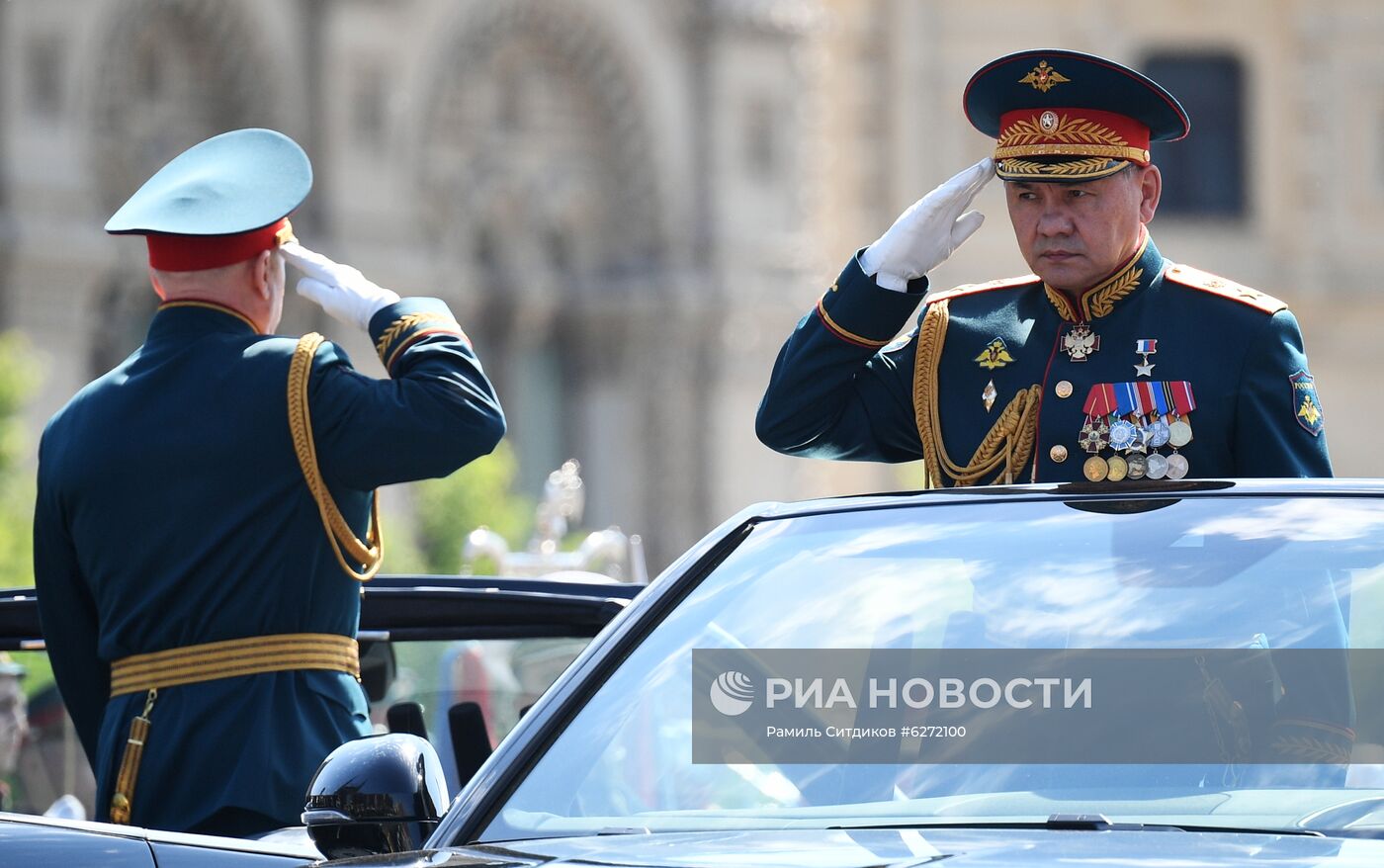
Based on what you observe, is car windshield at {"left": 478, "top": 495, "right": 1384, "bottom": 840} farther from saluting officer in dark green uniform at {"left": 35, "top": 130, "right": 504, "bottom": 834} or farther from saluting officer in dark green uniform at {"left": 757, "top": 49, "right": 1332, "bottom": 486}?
saluting officer in dark green uniform at {"left": 35, "top": 130, "right": 504, "bottom": 834}

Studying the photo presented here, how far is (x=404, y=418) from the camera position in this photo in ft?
13.8

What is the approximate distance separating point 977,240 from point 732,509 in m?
5.53

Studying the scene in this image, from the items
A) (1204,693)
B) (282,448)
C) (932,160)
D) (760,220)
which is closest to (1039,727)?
(1204,693)

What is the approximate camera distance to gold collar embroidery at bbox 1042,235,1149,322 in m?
4.13

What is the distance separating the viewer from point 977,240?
1133 inches

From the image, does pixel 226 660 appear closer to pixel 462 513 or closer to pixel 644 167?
pixel 462 513

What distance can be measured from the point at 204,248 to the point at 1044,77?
4.63ft

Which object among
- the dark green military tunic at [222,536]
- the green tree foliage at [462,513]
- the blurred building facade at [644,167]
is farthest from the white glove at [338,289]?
the green tree foliage at [462,513]

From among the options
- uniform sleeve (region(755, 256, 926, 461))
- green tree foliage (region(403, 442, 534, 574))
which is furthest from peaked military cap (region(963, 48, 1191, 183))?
green tree foliage (region(403, 442, 534, 574))

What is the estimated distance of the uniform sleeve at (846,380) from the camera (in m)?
4.22

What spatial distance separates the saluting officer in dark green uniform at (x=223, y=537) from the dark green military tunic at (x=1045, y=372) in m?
0.56

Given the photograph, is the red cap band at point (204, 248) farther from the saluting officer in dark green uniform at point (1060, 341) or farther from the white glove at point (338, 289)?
the saluting officer in dark green uniform at point (1060, 341)

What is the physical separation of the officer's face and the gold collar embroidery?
0.02 metres

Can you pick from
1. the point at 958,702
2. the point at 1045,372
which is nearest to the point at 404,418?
the point at 1045,372
